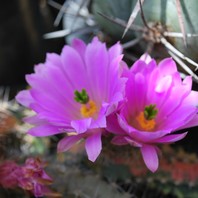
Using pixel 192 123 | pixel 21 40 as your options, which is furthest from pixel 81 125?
pixel 21 40

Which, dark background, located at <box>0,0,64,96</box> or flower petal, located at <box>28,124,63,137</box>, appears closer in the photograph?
flower petal, located at <box>28,124,63,137</box>

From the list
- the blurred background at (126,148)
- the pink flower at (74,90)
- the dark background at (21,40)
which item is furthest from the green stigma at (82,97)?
the dark background at (21,40)

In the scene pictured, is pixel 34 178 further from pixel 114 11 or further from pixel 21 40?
pixel 21 40

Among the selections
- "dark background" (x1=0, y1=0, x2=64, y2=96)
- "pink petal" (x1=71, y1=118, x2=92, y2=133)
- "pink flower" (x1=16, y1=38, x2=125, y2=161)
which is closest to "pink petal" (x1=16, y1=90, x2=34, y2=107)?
"pink flower" (x1=16, y1=38, x2=125, y2=161)

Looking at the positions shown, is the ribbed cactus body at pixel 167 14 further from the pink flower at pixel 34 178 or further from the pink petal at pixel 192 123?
the pink flower at pixel 34 178

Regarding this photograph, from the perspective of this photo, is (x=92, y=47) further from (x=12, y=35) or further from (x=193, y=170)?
(x=12, y=35)

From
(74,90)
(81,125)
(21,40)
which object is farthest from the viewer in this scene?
(21,40)

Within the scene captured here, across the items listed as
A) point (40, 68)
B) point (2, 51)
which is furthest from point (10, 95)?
point (40, 68)

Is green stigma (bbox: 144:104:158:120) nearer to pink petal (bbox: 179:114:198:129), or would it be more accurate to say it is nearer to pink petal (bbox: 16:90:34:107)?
pink petal (bbox: 179:114:198:129)
